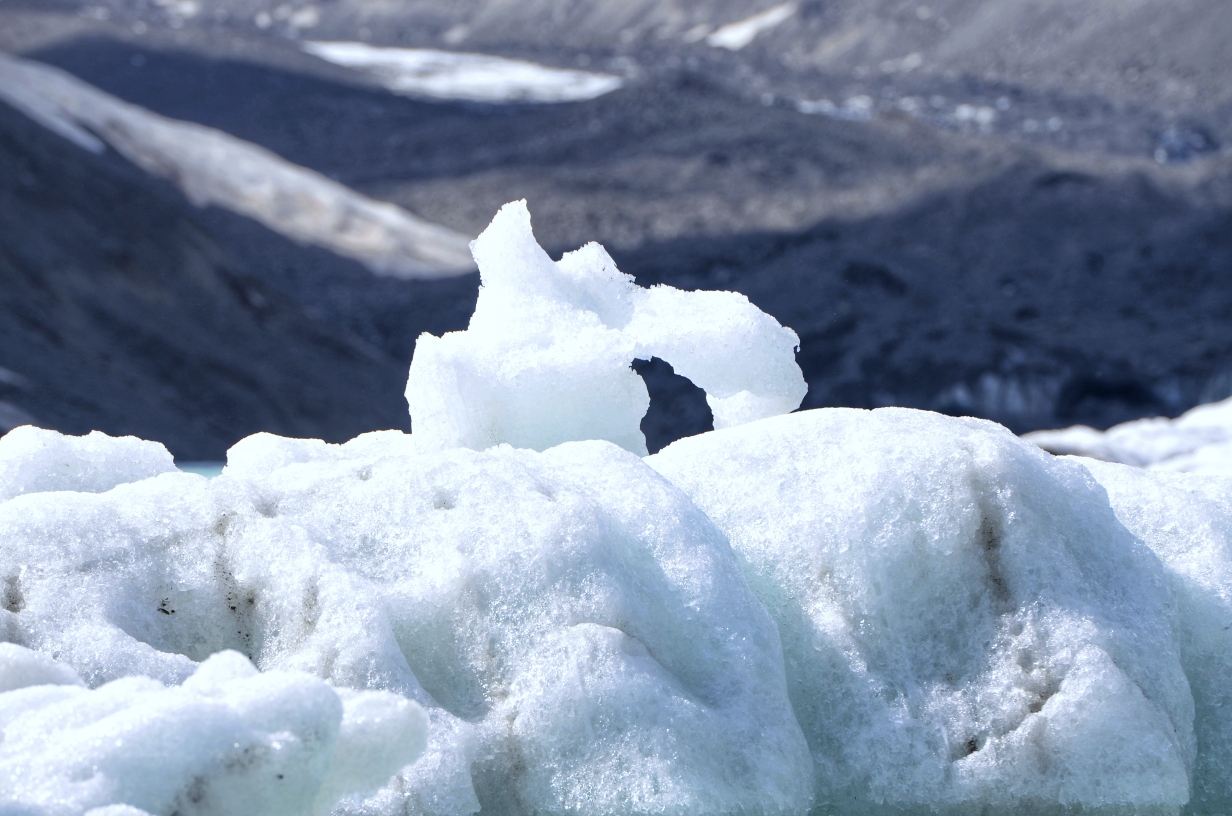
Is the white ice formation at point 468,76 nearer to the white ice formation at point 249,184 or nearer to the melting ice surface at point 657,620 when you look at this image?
the white ice formation at point 249,184

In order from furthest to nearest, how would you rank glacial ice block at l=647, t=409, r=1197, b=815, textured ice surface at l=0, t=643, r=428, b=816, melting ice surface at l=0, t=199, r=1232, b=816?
1. glacial ice block at l=647, t=409, r=1197, b=815
2. melting ice surface at l=0, t=199, r=1232, b=816
3. textured ice surface at l=0, t=643, r=428, b=816

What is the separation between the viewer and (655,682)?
2.90m

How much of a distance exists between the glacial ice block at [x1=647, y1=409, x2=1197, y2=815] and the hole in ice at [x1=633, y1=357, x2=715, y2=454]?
1409 cm

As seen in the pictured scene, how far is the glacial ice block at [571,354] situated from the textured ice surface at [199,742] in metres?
1.50

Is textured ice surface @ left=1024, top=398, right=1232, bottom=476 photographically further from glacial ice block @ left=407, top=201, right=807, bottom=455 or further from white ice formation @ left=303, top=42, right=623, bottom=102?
white ice formation @ left=303, top=42, right=623, bottom=102

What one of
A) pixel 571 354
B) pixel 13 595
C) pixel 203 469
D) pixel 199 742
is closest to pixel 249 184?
pixel 203 469

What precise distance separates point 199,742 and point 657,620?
3.58ft

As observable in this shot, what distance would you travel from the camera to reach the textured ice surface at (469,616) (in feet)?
9.19

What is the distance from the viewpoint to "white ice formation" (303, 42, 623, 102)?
150ft

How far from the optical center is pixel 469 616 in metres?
2.97

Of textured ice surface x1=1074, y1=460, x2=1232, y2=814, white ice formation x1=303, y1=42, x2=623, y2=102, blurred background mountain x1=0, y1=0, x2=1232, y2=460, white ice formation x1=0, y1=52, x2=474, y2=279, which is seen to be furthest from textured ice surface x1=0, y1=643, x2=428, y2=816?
white ice formation x1=303, y1=42, x2=623, y2=102

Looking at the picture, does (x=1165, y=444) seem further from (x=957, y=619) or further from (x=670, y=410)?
(x=670, y=410)

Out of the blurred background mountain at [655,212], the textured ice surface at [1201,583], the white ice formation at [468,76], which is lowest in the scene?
the white ice formation at [468,76]

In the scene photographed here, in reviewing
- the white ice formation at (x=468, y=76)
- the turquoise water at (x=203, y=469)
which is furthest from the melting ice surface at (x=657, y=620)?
the white ice formation at (x=468, y=76)
